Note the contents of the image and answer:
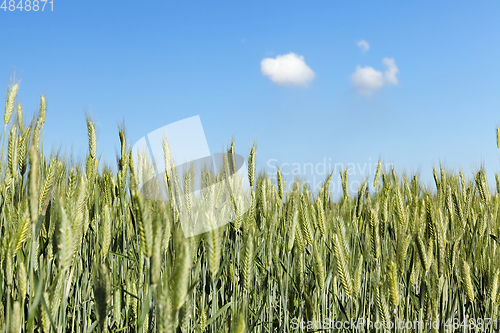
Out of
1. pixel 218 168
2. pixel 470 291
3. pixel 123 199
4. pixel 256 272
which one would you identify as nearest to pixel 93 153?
pixel 123 199

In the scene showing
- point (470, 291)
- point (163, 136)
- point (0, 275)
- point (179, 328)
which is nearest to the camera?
point (179, 328)

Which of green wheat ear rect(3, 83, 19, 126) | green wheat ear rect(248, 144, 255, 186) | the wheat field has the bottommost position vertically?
the wheat field

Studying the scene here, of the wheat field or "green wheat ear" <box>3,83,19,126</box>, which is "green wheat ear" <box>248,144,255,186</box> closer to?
the wheat field

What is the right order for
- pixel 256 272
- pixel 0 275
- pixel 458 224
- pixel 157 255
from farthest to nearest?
1. pixel 458 224
2. pixel 256 272
3. pixel 0 275
4. pixel 157 255

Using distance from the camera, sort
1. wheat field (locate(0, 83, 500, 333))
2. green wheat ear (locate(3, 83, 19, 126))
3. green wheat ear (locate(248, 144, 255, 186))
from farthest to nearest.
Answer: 1. green wheat ear (locate(248, 144, 255, 186))
2. green wheat ear (locate(3, 83, 19, 126))
3. wheat field (locate(0, 83, 500, 333))

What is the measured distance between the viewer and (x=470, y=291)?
4.22 ft

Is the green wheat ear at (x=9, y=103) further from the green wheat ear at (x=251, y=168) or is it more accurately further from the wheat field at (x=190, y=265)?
the green wheat ear at (x=251, y=168)

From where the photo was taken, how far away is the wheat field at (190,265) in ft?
2.45

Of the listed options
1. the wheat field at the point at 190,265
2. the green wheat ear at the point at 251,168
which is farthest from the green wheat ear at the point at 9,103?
the green wheat ear at the point at 251,168

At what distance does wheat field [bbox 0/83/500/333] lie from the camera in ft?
2.45

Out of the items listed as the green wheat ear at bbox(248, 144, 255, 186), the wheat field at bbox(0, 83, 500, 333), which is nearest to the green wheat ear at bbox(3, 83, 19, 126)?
the wheat field at bbox(0, 83, 500, 333)

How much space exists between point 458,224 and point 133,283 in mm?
1601

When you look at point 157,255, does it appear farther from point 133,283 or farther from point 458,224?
point 458,224

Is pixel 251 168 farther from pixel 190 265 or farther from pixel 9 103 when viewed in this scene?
pixel 9 103
